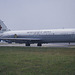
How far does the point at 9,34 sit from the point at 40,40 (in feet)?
35.0

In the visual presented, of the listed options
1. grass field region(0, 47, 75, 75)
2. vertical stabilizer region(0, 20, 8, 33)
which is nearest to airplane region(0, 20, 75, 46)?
vertical stabilizer region(0, 20, 8, 33)

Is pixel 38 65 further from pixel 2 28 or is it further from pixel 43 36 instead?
pixel 2 28

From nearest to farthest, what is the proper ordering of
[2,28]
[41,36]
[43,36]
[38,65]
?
[38,65] < [43,36] < [41,36] < [2,28]

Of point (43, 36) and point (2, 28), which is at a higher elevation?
point (2, 28)

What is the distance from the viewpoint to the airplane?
4328 cm

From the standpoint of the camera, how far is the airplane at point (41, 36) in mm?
43281

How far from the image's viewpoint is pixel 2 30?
194ft

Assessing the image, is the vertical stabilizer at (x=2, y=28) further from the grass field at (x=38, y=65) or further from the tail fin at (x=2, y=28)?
the grass field at (x=38, y=65)

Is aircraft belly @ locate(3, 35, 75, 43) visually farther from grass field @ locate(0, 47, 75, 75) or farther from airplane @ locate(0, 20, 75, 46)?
grass field @ locate(0, 47, 75, 75)

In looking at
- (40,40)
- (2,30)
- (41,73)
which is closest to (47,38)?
(40,40)

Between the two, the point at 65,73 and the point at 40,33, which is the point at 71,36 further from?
the point at 65,73

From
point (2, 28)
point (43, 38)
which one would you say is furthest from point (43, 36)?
point (2, 28)

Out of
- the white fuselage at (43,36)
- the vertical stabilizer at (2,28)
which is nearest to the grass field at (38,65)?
the white fuselage at (43,36)

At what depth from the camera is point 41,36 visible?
47062mm
